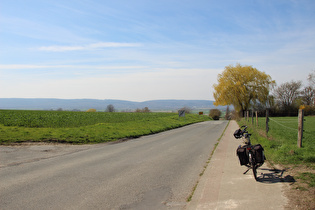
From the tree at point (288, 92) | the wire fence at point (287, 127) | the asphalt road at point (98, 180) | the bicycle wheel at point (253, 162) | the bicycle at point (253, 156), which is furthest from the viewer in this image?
the tree at point (288, 92)

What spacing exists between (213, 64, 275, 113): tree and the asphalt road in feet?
152

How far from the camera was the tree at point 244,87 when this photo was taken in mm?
54787

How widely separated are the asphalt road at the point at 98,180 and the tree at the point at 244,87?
152 feet

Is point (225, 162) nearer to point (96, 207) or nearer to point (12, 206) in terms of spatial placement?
point (96, 207)

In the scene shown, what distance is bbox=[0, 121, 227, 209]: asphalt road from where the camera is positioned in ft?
17.6

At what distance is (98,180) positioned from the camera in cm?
706

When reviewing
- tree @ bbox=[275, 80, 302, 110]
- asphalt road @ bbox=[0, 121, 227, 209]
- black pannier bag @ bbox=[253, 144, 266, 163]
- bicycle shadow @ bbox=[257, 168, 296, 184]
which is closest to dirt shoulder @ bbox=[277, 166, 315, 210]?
bicycle shadow @ bbox=[257, 168, 296, 184]

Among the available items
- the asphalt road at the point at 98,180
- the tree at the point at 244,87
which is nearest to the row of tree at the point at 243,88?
the tree at the point at 244,87

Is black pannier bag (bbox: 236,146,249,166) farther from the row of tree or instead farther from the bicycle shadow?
the row of tree

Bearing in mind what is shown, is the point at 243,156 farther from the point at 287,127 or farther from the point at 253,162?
the point at 287,127

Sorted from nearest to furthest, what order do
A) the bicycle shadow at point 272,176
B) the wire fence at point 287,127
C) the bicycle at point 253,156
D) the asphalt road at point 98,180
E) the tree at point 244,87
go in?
the asphalt road at point 98,180, the bicycle shadow at point 272,176, the bicycle at point 253,156, the wire fence at point 287,127, the tree at point 244,87

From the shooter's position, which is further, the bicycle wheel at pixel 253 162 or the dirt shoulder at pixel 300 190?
the bicycle wheel at pixel 253 162

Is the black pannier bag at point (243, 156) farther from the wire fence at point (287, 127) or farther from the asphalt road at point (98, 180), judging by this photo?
the wire fence at point (287, 127)

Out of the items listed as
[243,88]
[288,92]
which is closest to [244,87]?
[243,88]
